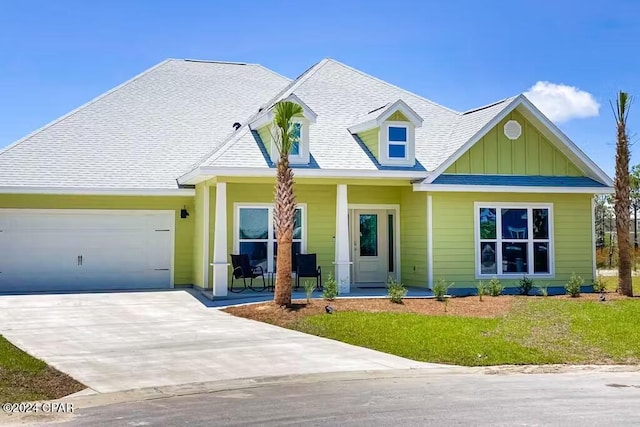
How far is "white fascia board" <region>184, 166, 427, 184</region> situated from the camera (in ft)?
52.3

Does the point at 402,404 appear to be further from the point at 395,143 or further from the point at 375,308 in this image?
the point at 395,143

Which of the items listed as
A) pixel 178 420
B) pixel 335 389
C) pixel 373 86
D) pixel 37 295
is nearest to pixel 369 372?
pixel 335 389

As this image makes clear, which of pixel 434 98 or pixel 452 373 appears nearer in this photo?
pixel 452 373

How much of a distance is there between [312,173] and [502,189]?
521 centimetres

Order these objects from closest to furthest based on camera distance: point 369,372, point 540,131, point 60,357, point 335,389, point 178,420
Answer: point 178,420
point 335,389
point 369,372
point 60,357
point 540,131

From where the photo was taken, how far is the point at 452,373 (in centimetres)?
897

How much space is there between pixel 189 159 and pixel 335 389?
13924mm

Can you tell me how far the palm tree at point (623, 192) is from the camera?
682 inches

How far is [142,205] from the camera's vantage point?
1956cm

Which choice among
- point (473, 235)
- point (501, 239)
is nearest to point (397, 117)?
point (473, 235)

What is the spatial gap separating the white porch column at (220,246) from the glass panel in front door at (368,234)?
185 inches

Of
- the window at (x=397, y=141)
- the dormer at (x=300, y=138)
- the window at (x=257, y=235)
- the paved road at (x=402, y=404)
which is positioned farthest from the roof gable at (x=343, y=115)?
the paved road at (x=402, y=404)

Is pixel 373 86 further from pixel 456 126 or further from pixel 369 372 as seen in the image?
pixel 369 372

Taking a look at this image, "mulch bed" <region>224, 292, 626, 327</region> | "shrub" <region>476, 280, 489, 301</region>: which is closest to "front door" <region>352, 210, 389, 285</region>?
"shrub" <region>476, 280, 489, 301</region>
